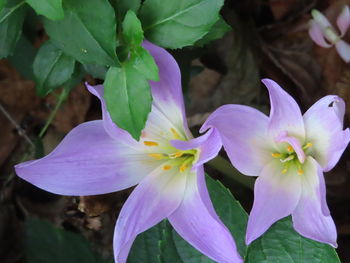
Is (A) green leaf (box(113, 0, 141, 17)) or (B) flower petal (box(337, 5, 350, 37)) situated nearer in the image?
(A) green leaf (box(113, 0, 141, 17))

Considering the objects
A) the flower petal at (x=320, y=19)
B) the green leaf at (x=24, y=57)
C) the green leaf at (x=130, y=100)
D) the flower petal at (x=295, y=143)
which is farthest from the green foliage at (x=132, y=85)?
the flower petal at (x=320, y=19)

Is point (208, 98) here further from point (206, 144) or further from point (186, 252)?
point (206, 144)

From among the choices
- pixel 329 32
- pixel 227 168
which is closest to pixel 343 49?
pixel 329 32

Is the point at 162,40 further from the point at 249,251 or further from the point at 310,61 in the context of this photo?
the point at 310,61

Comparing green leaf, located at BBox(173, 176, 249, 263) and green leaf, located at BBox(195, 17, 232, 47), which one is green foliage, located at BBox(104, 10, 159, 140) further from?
green leaf, located at BBox(173, 176, 249, 263)

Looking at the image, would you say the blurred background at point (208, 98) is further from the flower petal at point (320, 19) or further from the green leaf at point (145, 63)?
the green leaf at point (145, 63)

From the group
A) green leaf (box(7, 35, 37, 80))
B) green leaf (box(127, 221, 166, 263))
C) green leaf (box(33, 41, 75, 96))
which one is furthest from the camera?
green leaf (box(7, 35, 37, 80))

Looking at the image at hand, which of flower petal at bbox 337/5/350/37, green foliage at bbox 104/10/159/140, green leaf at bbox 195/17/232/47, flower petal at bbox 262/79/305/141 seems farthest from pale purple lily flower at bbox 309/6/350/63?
green foliage at bbox 104/10/159/140
